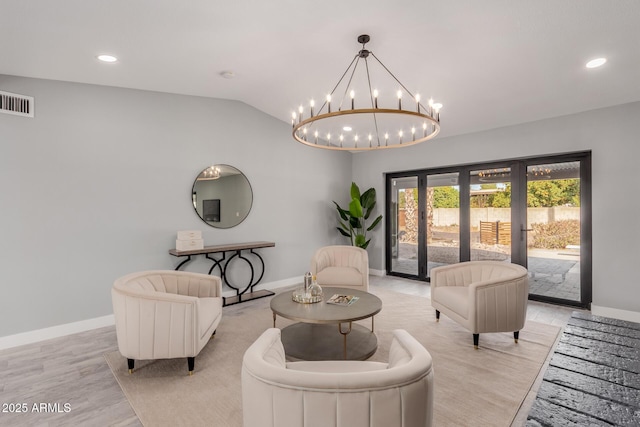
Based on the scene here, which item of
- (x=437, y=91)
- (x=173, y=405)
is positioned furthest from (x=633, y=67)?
(x=173, y=405)

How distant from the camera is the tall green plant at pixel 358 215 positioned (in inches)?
234

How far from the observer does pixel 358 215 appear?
5957 mm

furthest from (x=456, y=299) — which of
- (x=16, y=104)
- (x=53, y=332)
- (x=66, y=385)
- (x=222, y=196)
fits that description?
(x=16, y=104)

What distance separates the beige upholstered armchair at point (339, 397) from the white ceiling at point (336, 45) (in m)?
2.44

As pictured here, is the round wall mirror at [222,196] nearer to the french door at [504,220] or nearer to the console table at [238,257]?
the console table at [238,257]

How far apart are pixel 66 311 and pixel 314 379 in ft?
11.9

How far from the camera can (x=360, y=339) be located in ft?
9.95

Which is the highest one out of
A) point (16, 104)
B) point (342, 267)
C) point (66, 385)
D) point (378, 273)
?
point (16, 104)

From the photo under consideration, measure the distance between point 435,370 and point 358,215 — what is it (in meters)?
3.64

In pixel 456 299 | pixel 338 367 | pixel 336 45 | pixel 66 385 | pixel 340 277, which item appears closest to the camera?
pixel 338 367

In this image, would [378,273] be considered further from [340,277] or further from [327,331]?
[327,331]

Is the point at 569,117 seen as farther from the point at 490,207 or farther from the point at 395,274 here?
the point at 395,274

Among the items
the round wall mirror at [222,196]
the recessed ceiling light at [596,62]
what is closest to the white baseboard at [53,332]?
the round wall mirror at [222,196]

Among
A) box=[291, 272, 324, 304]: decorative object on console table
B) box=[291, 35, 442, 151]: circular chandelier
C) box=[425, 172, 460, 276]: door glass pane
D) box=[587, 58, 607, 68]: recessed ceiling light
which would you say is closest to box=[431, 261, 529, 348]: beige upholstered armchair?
box=[291, 272, 324, 304]: decorative object on console table
